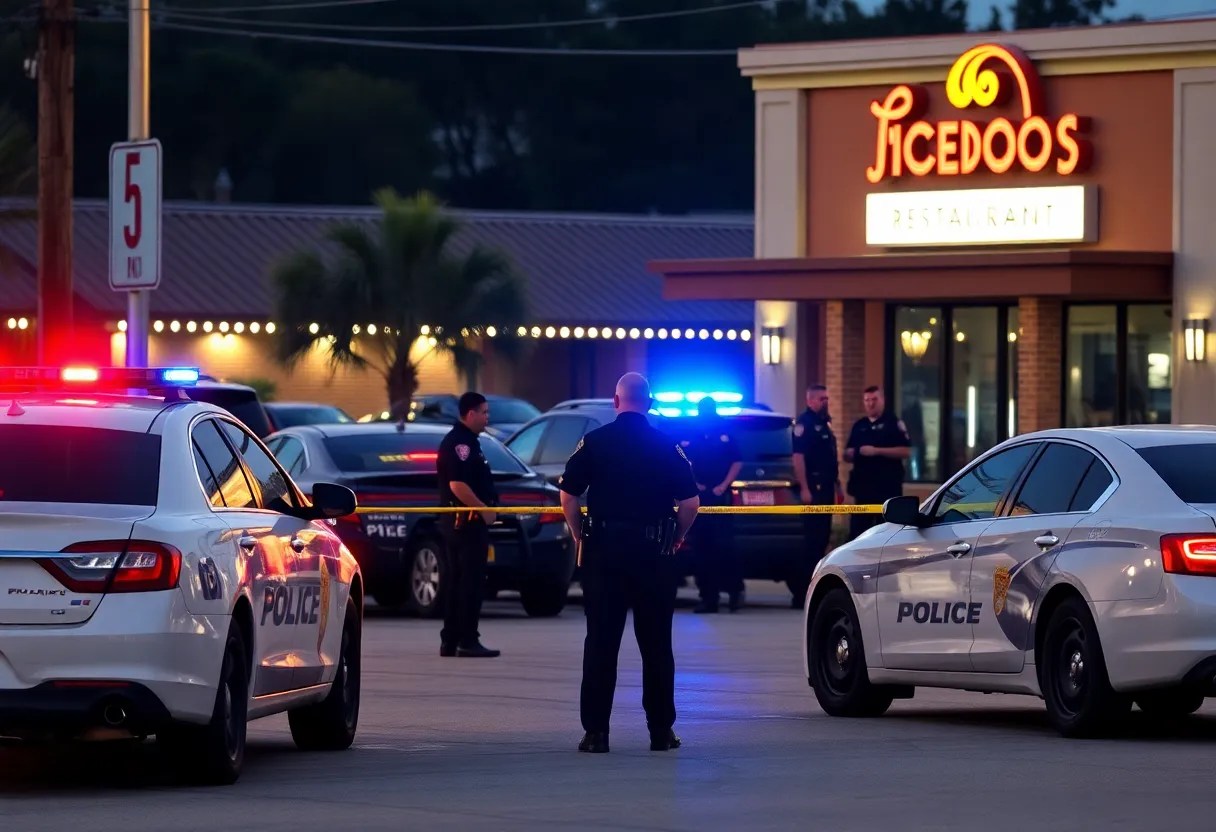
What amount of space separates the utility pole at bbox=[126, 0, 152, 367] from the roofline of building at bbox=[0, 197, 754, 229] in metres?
30.9

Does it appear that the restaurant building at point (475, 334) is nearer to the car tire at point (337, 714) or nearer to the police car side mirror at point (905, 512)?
the police car side mirror at point (905, 512)

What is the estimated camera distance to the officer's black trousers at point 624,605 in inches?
447

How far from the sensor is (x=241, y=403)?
20438 millimetres

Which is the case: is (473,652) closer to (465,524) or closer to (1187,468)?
(465,524)

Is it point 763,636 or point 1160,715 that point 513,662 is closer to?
point 763,636

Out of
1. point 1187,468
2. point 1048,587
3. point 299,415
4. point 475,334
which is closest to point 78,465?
point 1048,587

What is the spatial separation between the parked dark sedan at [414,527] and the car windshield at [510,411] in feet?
68.8

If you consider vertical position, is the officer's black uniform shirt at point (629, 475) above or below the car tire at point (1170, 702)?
above

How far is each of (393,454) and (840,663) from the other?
8236mm

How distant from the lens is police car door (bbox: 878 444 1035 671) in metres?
12.3

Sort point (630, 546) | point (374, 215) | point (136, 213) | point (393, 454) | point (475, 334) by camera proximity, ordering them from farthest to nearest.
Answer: point (374, 215)
point (475, 334)
point (393, 454)
point (136, 213)
point (630, 546)

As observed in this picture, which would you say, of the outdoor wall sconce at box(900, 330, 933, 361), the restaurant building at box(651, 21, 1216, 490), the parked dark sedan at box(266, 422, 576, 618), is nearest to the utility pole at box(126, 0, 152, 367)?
the parked dark sedan at box(266, 422, 576, 618)

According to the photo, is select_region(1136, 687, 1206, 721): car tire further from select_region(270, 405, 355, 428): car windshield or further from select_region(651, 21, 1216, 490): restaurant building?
select_region(270, 405, 355, 428): car windshield

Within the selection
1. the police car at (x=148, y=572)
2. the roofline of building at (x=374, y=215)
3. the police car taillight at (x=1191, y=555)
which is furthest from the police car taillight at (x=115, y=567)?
the roofline of building at (x=374, y=215)
